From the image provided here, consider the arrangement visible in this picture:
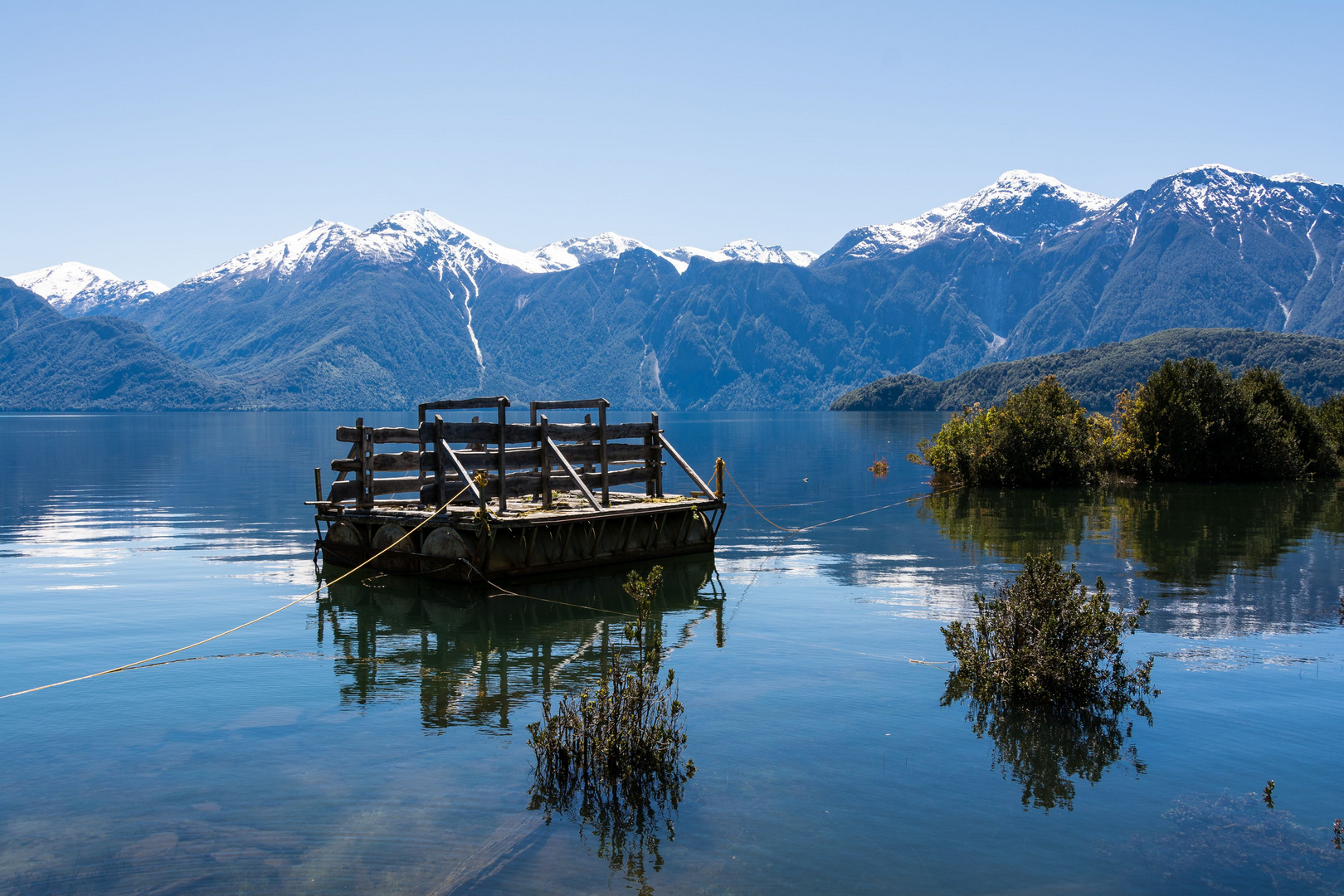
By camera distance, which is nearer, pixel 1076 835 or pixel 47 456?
pixel 1076 835

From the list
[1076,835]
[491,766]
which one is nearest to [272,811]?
[491,766]

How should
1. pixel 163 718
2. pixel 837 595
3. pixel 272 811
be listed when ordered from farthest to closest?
pixel 837 595, pixel 163 718, pixel 272 811

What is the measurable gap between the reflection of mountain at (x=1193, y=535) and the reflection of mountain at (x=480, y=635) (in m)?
9.57

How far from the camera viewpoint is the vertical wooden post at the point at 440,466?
76.3 ft

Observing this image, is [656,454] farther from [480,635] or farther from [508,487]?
[480,635]

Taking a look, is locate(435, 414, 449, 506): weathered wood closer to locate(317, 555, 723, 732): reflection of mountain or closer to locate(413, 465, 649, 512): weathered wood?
locate(413, 465, 649, 512): weathered wood

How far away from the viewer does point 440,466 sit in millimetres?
23781

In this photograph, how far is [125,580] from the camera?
2438 centimetres

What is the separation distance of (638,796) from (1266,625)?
13.4 metres

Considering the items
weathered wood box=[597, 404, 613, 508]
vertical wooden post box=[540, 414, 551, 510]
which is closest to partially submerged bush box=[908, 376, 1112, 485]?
weathered wood box=[597, 404, 613, 508]

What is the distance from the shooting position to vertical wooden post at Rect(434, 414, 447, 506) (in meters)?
23.3

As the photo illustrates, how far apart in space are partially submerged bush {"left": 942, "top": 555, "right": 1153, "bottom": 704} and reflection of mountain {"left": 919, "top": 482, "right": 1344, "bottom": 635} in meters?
5.18

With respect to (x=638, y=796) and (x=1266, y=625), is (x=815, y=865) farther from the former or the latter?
(x=1266, y=625)

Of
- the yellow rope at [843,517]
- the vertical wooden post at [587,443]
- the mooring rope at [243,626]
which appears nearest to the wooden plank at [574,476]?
the vertical wooden post at [587,443]
